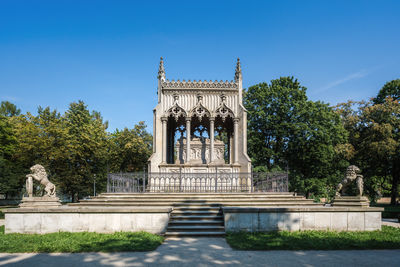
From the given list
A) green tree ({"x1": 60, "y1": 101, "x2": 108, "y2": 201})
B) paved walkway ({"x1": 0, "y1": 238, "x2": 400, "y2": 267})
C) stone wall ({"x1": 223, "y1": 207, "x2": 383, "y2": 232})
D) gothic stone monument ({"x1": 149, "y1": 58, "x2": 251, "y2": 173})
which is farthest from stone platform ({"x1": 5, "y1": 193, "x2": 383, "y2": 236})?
green tree ({"x1": 60, "y1": 101, "x2": 108, "y2": 201})

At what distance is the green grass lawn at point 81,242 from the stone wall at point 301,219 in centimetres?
300

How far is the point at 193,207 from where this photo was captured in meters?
12.7

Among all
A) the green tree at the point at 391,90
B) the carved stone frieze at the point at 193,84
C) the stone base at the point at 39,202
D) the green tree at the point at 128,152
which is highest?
the green tree at the point at 391,90

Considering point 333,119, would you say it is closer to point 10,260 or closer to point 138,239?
point 138,239

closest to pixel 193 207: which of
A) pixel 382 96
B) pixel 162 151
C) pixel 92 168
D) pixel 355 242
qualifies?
pixel 355 242

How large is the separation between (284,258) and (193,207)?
574 centimetres

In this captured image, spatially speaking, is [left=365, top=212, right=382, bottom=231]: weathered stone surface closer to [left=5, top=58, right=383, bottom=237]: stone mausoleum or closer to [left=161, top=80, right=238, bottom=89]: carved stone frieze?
[left=5, top=58, right=383, bottom=237]: stone mausoleum

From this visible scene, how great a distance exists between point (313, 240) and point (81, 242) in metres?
7.27

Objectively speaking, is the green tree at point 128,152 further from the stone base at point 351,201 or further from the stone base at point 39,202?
the stone base at point 351,201

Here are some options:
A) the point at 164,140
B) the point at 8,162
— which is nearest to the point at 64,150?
the point at 8,162

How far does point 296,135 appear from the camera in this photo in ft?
106

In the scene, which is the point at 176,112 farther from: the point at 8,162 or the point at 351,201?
the point at 8,162

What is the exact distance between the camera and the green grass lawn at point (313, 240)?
8555 mm

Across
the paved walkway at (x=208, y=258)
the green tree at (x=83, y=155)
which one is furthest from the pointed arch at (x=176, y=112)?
the green tree at (x=83, y=155)
